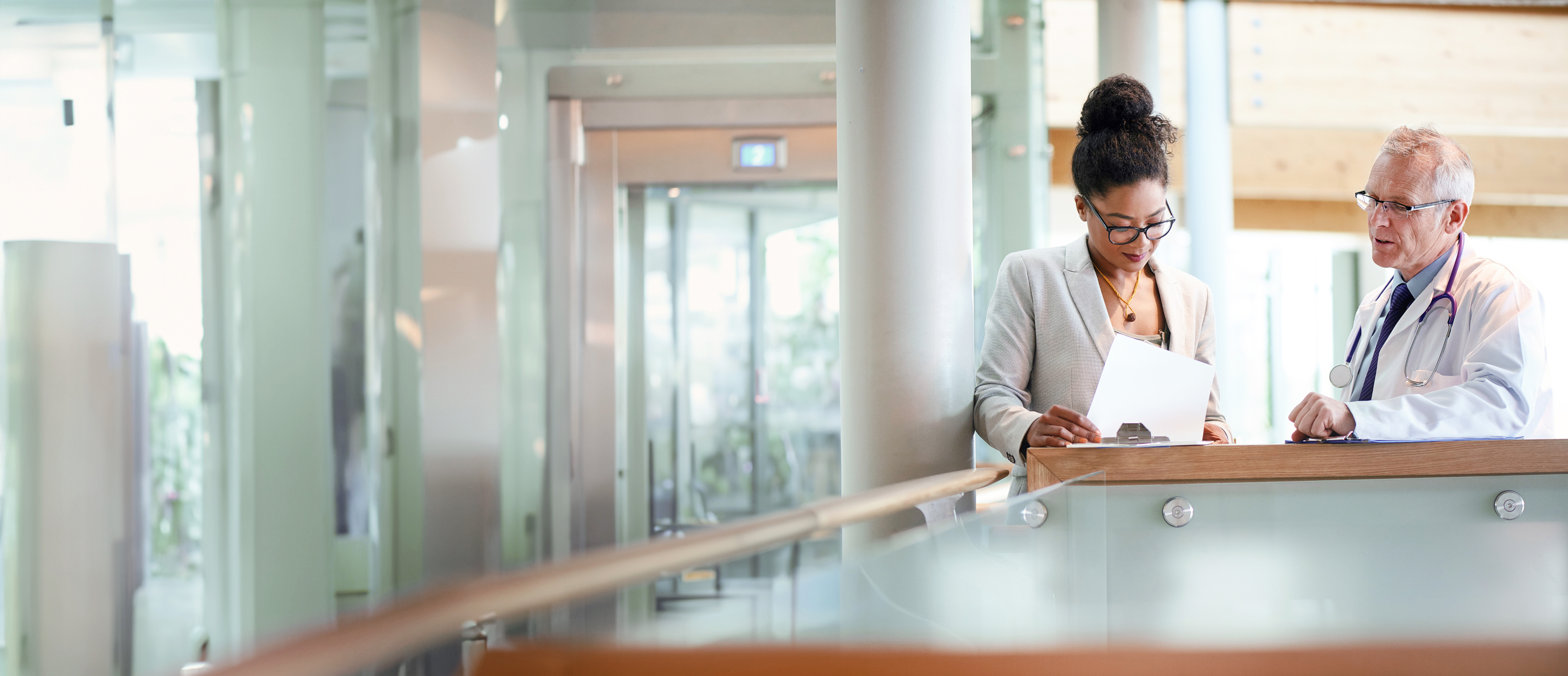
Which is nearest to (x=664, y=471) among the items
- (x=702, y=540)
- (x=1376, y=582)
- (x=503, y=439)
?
(x=503, y=439)

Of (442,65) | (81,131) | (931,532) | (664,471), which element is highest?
(442,65)

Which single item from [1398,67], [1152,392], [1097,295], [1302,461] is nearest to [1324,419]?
[1302,461]

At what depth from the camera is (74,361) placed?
3.35 meters

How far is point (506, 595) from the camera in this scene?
0.70m

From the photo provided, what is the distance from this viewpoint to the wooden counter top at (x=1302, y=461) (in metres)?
1.77

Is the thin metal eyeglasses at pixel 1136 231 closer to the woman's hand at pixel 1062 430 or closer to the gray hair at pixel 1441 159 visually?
the woman's hand at pixel 1062 430

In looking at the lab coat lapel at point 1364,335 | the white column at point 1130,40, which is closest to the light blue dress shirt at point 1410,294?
the lab coat lapel at point 1364,335

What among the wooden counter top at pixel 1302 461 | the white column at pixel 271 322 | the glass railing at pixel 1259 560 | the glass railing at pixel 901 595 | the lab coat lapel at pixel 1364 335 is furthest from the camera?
the white column at pixel 271 322

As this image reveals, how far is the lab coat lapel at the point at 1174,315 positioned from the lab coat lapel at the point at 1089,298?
14cm

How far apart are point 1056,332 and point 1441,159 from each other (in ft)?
3.02

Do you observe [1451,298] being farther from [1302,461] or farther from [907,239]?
[907,239]

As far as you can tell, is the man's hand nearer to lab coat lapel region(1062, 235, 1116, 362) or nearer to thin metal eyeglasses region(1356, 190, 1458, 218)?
lab coat lapel region(1062, 235, 1116, 362)

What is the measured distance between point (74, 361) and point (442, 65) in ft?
5.36

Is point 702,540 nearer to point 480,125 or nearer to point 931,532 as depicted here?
point 931,532
